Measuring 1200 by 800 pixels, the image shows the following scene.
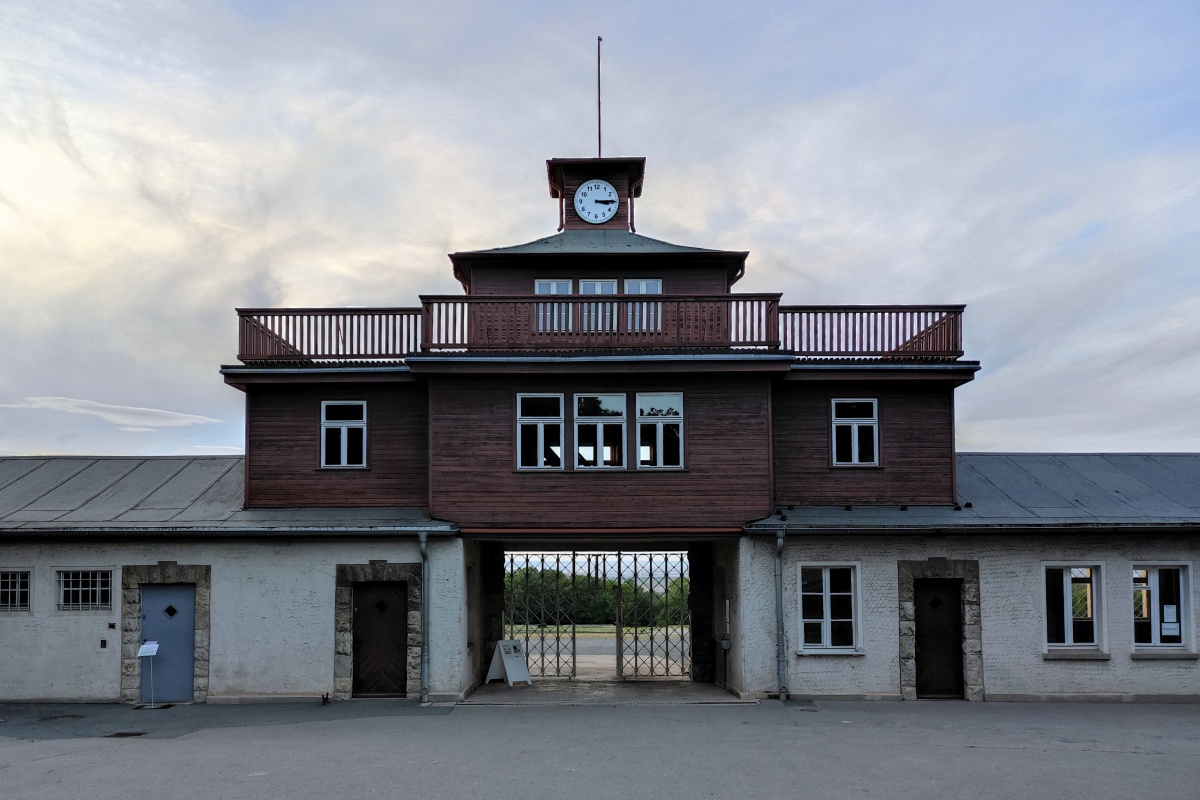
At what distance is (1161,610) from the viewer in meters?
17.6

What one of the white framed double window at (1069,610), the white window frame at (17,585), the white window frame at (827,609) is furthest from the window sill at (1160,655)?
the white window frame at (17,585)

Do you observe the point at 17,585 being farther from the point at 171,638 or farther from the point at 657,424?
the point at 657,424

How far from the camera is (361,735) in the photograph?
1391 cm

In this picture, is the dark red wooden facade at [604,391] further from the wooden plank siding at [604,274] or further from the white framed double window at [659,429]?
the wooden plank siding at [604,274]

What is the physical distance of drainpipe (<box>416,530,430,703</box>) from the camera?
16906 mm

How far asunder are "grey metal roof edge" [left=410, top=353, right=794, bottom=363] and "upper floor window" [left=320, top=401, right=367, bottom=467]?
6.79 ft

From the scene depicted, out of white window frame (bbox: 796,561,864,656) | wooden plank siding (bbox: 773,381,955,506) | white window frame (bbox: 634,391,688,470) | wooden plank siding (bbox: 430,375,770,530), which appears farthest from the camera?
wooden plank siding (bbox: 773,381,955,506)

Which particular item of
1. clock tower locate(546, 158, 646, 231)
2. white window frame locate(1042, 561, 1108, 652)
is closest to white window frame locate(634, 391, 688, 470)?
clock tower locate(546, 158, 646, 231)

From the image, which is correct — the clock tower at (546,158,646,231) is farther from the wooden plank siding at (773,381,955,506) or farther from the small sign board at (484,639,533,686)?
the small sign board at (484,639,533,686)

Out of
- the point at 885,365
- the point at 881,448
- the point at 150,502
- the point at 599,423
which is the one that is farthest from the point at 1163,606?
the point at 150,502

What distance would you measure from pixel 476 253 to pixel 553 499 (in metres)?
5.48

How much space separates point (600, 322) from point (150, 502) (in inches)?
366

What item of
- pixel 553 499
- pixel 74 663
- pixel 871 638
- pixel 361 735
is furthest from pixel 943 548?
pixel 74 663

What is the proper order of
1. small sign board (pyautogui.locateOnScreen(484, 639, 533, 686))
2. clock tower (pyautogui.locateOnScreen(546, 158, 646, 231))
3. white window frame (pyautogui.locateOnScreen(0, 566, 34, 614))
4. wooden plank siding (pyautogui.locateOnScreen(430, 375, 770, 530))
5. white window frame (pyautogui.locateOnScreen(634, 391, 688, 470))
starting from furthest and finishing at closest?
clock tower (pyautogui.locateOnScreen(546, 158, 646, 231)) → small sign board (pyautogui.locateOnScreen(484, 639, 533, 686)) → white window frame (pyautogui.locateOnScreen(634, 391, 688, 470)) → wooden plank siding (pyautogui.locateOnScreen(430, 375, 770, 530)) → white window frame (pyautogui.locateOnScreen(0, 566, 34, 614))
